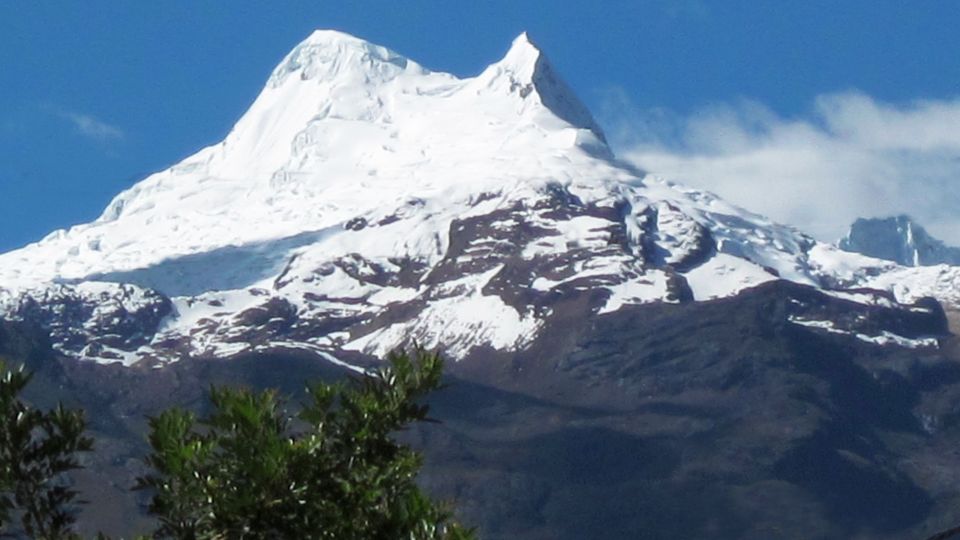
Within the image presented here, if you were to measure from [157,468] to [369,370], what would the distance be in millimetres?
3037

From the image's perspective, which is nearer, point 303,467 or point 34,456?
point 303,467

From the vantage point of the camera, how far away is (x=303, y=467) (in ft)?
72.4

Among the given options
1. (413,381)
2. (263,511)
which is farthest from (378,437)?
(263,511)

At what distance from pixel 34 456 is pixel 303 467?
2776 mm

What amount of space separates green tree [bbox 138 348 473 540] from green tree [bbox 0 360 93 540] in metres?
0.84

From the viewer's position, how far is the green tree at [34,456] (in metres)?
22.3

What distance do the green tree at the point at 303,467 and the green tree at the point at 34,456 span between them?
0.84m

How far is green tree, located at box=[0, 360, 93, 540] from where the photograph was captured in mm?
22344

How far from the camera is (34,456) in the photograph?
22516mm

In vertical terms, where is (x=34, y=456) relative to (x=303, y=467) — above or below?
above

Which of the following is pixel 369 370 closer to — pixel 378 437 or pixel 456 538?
pixel 378 437

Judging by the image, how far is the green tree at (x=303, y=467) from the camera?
2156 cm

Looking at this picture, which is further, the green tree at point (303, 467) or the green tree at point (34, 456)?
the green tree at point (34, 456)

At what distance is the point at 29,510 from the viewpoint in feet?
72.7
